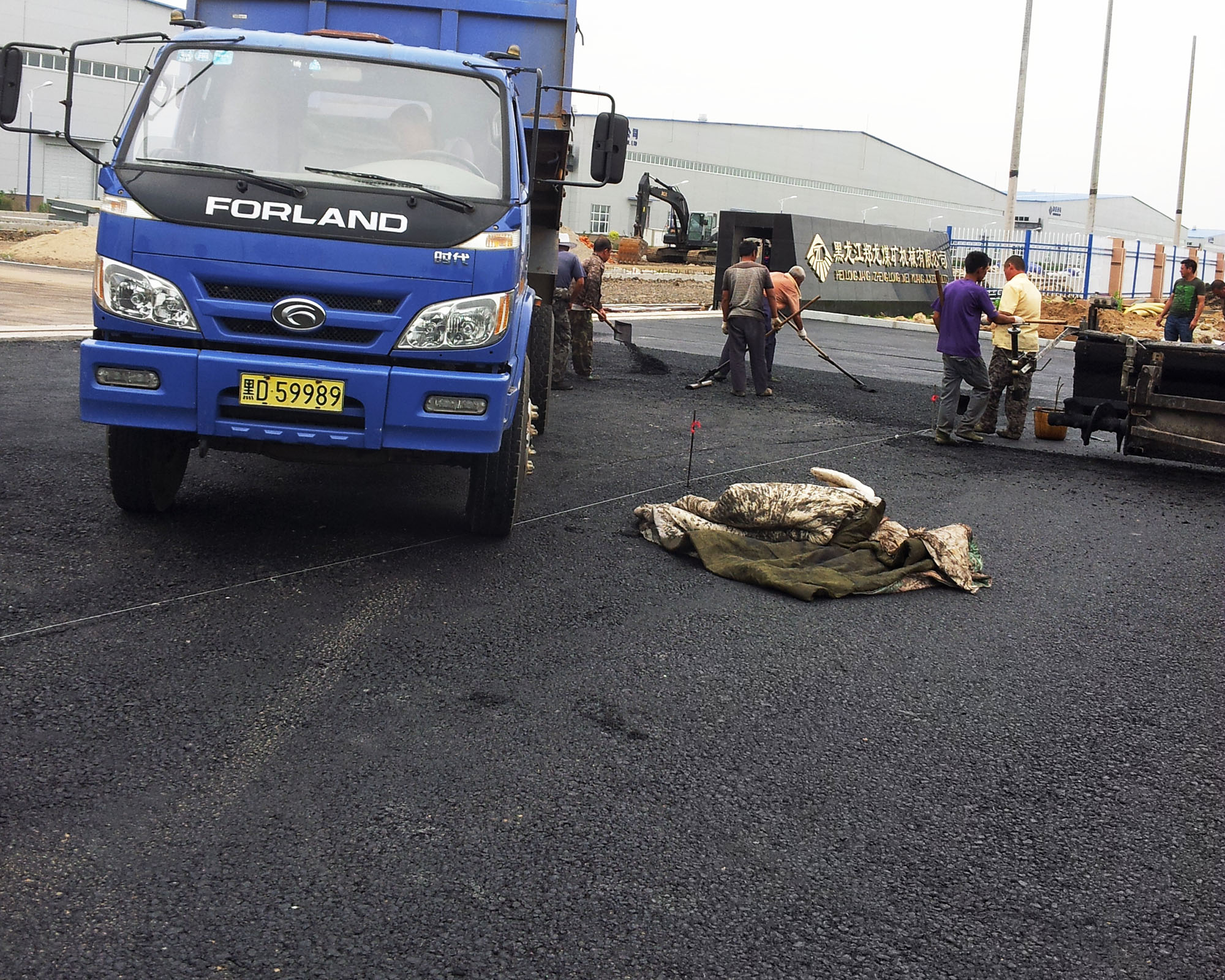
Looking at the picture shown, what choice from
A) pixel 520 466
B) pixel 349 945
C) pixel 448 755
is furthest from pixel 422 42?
pixel 349 945

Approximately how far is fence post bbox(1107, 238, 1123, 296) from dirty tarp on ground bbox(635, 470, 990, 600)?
109ft

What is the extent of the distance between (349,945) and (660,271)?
46.1 metres

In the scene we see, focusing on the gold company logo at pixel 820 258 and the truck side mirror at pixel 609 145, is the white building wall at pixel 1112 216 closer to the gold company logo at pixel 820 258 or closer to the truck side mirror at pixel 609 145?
the gold company logo at pixel 820 258

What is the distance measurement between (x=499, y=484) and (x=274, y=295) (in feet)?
5.09

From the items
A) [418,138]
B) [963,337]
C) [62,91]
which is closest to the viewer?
[418,138]

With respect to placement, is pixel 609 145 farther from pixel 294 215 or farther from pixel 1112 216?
pixel 1112 216

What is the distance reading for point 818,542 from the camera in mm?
6598

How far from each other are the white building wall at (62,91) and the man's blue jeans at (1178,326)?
56.4 meters

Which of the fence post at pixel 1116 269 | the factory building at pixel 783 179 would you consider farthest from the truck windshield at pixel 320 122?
the factory building at pixel 783 179

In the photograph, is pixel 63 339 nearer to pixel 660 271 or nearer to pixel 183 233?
pixel 183 233

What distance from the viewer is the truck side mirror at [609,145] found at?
6.80 m

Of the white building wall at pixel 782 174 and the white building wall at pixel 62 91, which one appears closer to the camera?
the white building wall at pixel 62 91

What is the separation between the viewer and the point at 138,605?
5105 mm

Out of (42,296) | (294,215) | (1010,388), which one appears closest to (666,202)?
(42,296)
